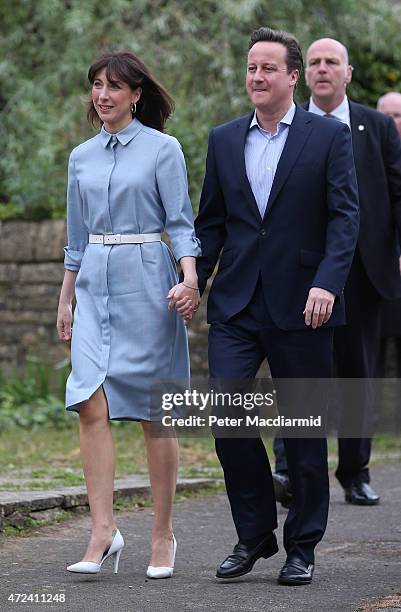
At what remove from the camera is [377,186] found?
697cm

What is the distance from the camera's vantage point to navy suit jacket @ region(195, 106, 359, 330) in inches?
205

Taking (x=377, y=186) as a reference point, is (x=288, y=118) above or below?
above

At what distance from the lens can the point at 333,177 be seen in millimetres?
5227

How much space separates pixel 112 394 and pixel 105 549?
1.80ft

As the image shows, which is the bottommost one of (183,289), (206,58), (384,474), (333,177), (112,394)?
(384,474)

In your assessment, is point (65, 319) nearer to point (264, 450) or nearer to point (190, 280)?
point (190, 280)

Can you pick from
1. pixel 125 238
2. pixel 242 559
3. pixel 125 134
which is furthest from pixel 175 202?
pixel 242 559

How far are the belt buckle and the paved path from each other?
1200mm

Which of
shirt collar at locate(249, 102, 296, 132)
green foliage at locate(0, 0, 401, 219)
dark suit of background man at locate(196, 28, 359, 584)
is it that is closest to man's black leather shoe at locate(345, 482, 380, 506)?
dark suit of background man at locate(196, 28, 359, 584)

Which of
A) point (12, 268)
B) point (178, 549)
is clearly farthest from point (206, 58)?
point (178, 549)

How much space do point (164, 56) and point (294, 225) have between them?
7.94 metres

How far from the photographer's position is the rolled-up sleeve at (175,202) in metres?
5.29

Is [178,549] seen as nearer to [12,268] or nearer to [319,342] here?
[319,342]
